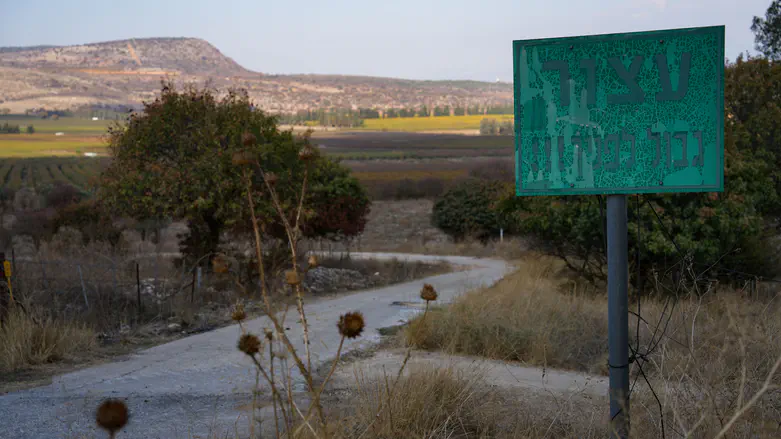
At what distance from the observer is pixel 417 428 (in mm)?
4102

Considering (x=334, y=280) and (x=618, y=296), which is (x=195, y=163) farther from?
(x=618, y=296)

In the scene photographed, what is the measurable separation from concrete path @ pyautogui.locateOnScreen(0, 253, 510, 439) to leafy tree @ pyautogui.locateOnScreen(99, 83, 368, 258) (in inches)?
176

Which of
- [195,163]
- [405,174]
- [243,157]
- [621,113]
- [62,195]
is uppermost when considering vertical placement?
[621,113]

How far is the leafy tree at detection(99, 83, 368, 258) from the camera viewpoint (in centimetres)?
1440

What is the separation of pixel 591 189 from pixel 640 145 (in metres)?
0.29

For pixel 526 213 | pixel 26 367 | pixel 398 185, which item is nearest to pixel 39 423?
pixel 26 367

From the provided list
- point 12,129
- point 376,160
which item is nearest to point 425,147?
point 376,160

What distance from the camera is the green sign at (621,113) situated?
326cm

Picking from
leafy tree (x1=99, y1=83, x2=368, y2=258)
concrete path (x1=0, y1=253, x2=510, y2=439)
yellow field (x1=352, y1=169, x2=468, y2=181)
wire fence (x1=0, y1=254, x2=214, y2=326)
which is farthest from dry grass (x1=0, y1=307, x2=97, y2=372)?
yellow field (x1=352, y1=169, x2=468, y2=181)

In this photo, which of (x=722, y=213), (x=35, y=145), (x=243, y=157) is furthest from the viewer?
(x=35, y=145)

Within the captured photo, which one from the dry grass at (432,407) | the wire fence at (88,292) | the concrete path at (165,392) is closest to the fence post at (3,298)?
the wire fence at (88,292)

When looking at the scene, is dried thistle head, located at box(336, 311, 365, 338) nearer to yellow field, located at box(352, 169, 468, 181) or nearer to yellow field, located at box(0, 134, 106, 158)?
yellow field, located at box(0, 134, 106, 158)

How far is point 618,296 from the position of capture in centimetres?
343

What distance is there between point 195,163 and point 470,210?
1575 cm
